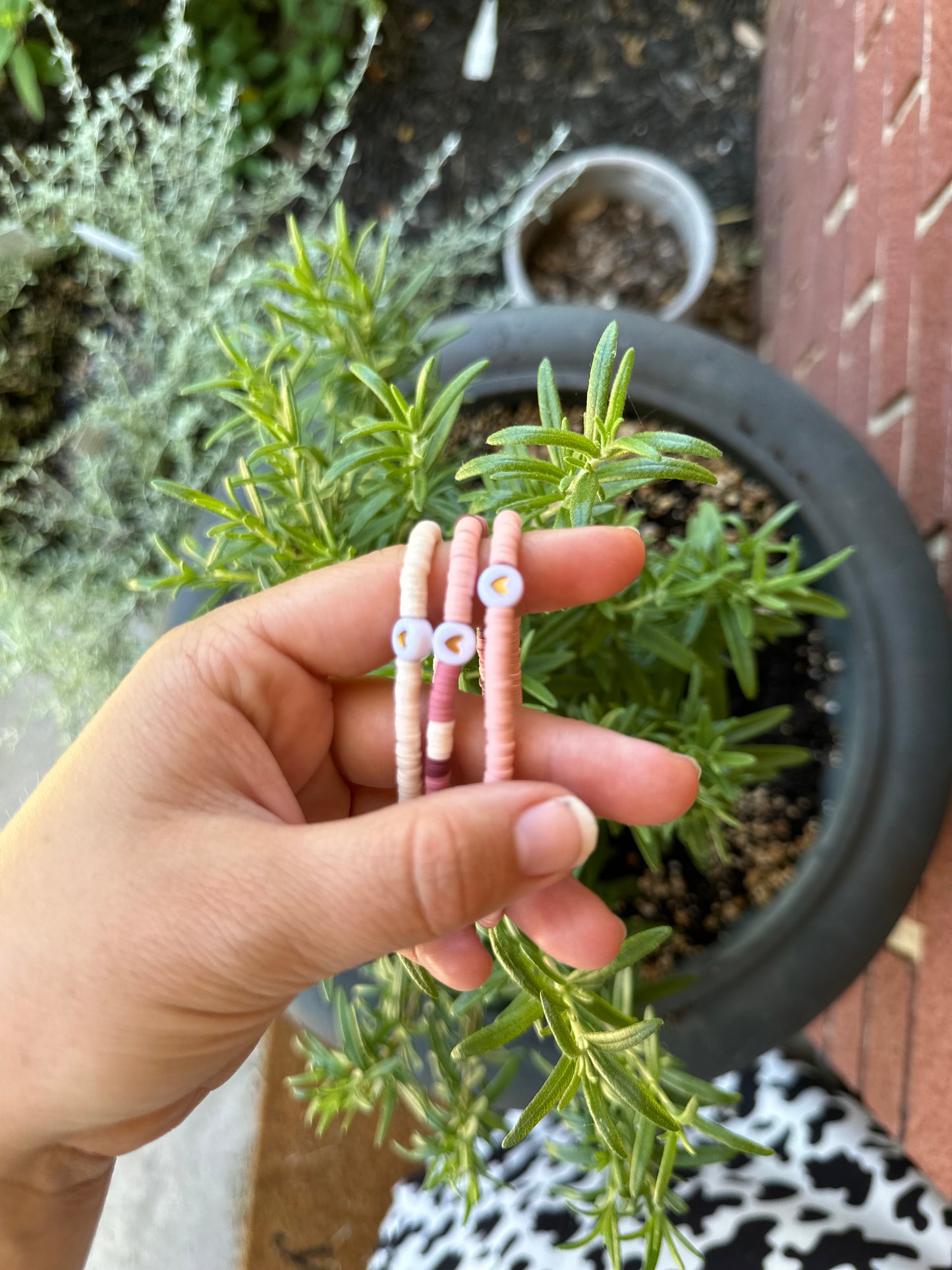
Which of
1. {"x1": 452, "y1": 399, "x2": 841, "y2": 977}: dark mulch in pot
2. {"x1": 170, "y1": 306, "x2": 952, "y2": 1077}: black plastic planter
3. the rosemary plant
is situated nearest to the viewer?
the rosemary plant

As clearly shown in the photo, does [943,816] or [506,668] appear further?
[943,816]

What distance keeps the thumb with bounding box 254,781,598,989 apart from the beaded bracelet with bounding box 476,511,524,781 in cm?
5

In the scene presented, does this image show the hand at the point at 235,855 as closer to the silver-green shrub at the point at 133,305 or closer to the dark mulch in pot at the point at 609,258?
the silver-green shrub at the point at 133,305

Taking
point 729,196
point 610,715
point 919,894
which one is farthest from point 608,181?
point 919,894

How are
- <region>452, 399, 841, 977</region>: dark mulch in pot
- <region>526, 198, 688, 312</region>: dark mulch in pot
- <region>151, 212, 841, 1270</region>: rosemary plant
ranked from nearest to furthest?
<region>151, 212, 841, 1270</region>: rosemary plant → <region>452, 399, 841, 977</region>: dark mulch in pot → <region>526, 198, 688, 312</region>: dark mulch in pot

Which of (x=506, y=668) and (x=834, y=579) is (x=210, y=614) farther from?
(x=834, y=579)

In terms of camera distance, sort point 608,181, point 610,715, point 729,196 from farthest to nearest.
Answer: point 729,196
point 608,181
point 610,715

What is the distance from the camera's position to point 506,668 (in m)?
0.68

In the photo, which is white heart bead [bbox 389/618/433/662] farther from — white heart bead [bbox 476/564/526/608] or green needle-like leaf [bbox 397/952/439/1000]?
green needle-like leaf [bbox 397/952/439/1000]

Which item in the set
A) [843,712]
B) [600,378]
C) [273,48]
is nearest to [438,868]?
[600,378]

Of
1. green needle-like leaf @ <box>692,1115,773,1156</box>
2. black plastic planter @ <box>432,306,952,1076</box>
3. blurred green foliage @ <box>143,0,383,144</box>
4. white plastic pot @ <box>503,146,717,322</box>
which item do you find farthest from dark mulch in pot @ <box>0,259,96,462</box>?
green needle-like leaf @ <box>692,1115,773,1156</box>

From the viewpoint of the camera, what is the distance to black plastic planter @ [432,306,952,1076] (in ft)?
3.28

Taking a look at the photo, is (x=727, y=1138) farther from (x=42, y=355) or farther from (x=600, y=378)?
(x=42, y=355)

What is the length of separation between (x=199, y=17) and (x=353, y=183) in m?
0.41
